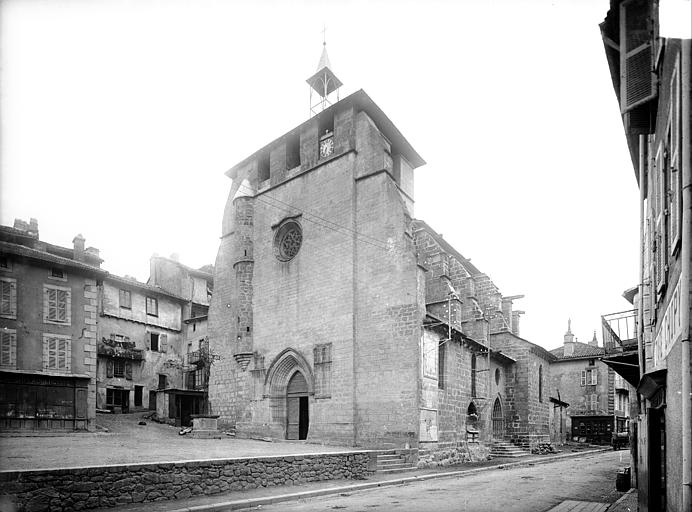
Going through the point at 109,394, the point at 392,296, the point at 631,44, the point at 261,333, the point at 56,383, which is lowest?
the point at 109,394

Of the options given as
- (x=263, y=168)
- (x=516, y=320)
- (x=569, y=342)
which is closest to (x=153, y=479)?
(x=263, y=168)

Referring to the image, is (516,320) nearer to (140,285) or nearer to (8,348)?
(140,285)

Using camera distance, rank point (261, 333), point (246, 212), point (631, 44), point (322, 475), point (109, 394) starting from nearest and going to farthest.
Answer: point (631, 44) → point (322, 475) → point (261, 333) → point (246, 212) → point (109, 394)

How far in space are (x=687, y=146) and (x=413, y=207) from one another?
2044 centimetres

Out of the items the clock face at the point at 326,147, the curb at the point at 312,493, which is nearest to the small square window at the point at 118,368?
the clock face at the point at 326,147

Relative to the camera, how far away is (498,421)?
29203 millimetres

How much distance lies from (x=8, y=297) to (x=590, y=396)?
44.2m

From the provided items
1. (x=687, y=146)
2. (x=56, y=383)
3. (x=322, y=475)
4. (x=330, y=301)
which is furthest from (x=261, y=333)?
(x=687, y=146)

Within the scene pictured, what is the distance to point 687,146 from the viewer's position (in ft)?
16.9

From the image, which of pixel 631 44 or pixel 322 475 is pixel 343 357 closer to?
pixel 322 475

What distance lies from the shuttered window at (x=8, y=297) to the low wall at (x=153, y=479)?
13723 millimetres

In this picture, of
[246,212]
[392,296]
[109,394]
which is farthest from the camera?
[109,394]

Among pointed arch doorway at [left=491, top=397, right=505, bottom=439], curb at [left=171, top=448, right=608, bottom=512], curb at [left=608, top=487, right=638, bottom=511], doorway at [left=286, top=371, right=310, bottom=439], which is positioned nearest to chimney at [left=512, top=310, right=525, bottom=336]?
pointed arch doorway at [left=491, top=397, right=505, bottom=439]

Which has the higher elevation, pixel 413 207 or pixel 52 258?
pixel 413 207
